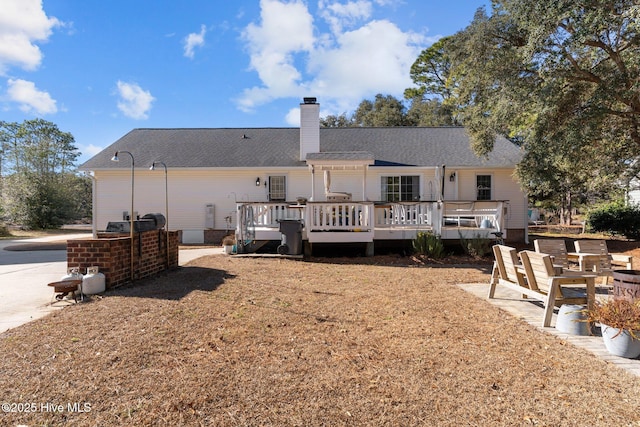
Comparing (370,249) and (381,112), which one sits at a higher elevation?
(381,112)

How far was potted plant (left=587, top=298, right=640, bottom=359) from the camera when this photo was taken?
3.29m

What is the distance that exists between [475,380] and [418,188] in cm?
1202

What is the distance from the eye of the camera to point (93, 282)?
5.24 metres

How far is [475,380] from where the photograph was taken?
2854 mm

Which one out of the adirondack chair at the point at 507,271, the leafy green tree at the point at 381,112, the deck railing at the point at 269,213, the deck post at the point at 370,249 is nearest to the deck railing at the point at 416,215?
the deck post at the point at 370,249

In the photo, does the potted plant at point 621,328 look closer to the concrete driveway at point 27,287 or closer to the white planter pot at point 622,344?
the white planter pot at point 622,344

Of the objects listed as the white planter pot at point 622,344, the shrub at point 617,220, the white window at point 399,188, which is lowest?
the white planter pot at point 622,344

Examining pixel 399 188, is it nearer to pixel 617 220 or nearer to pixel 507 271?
pixel 507 271

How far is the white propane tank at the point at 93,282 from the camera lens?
5.17 metres

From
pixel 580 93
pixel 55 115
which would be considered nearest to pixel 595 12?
pixel 580 93

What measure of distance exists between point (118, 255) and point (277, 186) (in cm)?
902

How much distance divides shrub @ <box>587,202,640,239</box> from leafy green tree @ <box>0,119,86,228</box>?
3215cm

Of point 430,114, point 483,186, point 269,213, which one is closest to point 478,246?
point 483,186

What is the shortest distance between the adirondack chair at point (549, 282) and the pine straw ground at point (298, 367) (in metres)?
0.44
